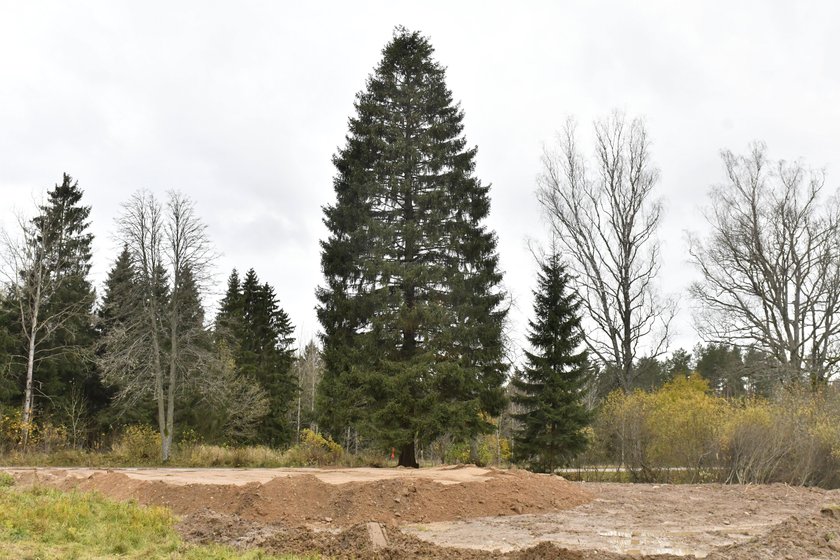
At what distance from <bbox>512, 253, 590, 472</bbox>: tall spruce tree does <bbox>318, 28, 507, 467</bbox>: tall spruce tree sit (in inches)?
54.9

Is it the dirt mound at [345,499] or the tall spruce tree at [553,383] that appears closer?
the dirt mound at [345,499]

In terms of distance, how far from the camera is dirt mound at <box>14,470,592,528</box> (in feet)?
36.1

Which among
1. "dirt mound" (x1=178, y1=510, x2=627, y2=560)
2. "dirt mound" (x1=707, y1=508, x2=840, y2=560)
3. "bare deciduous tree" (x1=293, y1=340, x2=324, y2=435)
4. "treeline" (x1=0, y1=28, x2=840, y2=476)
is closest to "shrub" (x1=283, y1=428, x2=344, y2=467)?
"treeline" (x1=0, y1=28, x2=840, y2=476)

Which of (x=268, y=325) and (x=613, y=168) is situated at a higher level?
(x=613, y=168)

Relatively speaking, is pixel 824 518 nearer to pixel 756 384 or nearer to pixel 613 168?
pixel 756 384

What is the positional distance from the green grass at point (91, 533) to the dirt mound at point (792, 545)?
526 centimetres

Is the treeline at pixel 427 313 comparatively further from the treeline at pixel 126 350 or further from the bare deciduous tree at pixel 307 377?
the bare deciduous tree at pixel 307 377

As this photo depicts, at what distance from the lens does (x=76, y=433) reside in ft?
102

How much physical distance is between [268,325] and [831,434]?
107 feet

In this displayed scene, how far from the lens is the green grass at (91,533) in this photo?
7.73 metres

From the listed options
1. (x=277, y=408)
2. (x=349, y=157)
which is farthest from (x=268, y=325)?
(x=349, y=157)

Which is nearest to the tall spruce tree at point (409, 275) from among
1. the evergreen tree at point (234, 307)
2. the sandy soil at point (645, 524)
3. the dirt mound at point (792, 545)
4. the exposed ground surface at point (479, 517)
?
the exposed ground surface at point (479, 517)

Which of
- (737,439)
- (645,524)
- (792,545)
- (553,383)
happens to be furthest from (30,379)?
(792,545)

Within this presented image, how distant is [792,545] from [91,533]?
8944 millimetres
